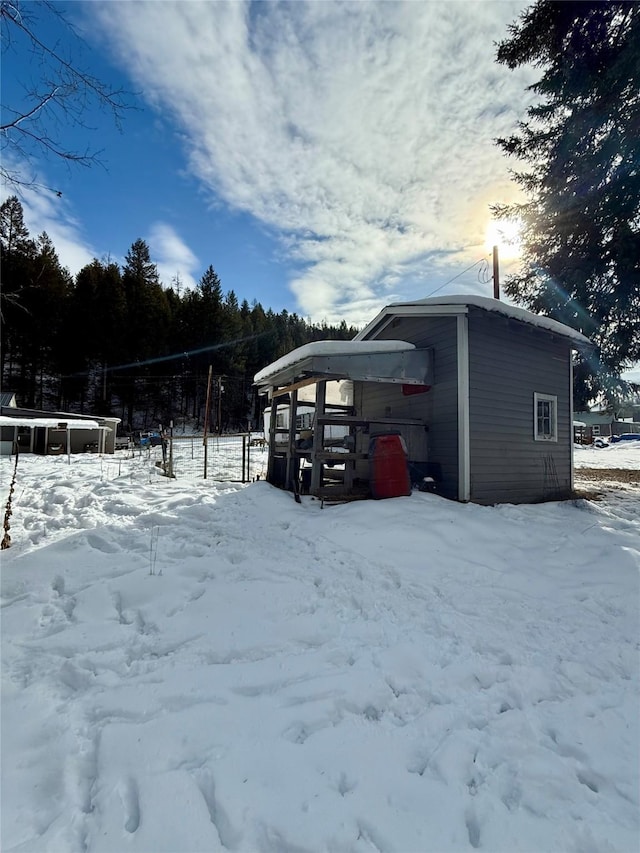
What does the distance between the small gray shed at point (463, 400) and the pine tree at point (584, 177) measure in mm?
2749

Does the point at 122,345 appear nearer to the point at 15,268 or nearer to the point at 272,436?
the point at 15,268

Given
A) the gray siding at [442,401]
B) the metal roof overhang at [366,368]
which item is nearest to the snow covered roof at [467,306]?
the gray siding at [442,401]

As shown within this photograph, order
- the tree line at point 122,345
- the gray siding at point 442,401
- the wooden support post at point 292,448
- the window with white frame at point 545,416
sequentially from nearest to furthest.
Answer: the gray siding at point 442,401 → the wooden support post at point 292,448 → the window with white frame at point 545,416 → the tree line at point 122,345

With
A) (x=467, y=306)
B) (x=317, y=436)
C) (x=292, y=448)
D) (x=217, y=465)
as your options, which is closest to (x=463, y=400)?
(x=467, y=306)

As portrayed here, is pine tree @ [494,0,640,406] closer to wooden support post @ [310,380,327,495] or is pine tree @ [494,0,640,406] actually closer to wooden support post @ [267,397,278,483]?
wooden support post @ [310,380,327,495]

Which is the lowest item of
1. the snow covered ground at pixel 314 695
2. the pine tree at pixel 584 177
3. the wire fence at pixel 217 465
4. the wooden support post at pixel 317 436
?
the snow covered ground at pixel 314 695

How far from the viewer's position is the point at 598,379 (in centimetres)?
1188

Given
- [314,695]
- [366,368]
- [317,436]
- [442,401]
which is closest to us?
[314,695]

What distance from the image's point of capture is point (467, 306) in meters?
7.46

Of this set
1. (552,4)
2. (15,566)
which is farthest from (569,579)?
(552,4)

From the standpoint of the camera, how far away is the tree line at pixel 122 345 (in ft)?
103

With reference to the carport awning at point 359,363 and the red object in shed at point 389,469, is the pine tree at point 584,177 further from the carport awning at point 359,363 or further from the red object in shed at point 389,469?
the red object in shed at point 389,469

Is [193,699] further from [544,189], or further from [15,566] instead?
[544,189]

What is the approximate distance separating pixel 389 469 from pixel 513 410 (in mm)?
3159
